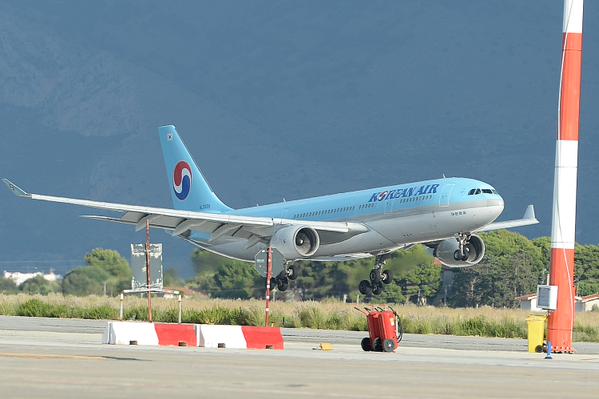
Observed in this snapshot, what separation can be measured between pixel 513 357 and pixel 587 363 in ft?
7.96

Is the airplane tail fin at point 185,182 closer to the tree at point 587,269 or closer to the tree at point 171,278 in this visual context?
the tree at point 171,278

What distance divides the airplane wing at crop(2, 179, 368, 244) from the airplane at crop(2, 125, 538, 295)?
4 cm

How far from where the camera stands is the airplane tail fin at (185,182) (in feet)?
246

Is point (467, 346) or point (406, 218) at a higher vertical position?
point (406, 218)

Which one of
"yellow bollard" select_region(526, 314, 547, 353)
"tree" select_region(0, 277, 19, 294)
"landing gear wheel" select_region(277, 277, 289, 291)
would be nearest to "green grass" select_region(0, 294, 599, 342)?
"landing gear wheel" select_region(277, 277, 289, 291)

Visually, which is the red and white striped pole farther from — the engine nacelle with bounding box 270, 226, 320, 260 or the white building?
the white building

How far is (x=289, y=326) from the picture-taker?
5519 centimetres

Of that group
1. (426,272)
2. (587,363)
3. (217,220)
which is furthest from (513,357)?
(426,272)

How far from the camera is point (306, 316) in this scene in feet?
187

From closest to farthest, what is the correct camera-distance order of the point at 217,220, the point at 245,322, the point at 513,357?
the point at 513,357, the point at 245,322, the point at 217,220

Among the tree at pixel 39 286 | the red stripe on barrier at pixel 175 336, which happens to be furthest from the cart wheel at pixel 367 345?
the tree at pixel 39 286

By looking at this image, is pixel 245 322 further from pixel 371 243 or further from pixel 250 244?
pixel 250 244

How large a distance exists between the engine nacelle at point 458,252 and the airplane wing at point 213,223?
13.4ft

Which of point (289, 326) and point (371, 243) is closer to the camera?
point (289, 326)
